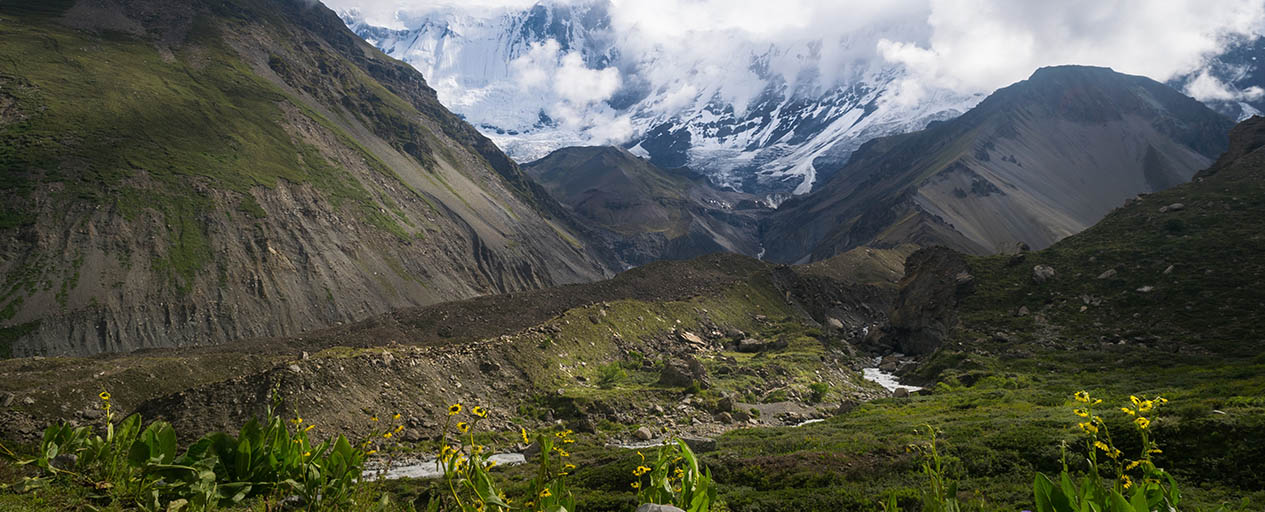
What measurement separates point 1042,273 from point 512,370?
51148 millimetres

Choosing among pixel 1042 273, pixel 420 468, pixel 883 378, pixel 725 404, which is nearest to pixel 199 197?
pixel 420 468

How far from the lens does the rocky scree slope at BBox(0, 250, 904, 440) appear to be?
101 ft

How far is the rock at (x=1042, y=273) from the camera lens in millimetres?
62025

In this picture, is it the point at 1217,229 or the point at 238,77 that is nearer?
the point at 1217,229

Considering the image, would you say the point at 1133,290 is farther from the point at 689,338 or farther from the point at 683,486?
the point at 683,486

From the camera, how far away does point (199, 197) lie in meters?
84.1

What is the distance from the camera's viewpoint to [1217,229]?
57.6 metres

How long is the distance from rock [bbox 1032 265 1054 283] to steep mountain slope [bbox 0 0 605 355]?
7747 centimetres

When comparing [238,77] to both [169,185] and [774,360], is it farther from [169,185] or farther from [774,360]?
[774,360]

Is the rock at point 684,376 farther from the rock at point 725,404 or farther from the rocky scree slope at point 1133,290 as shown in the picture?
the rocky scree slope at point 1133,290

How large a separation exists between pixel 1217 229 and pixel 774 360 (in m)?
41.1

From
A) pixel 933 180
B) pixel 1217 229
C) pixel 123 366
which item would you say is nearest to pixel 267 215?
pixel 123 366

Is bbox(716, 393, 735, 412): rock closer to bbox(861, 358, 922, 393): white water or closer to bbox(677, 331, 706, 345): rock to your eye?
bbox(861, 358, 922, 393): white water

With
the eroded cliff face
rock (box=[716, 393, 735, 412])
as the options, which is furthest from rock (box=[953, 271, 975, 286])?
rock (box=[716, 393, 735, 412])
